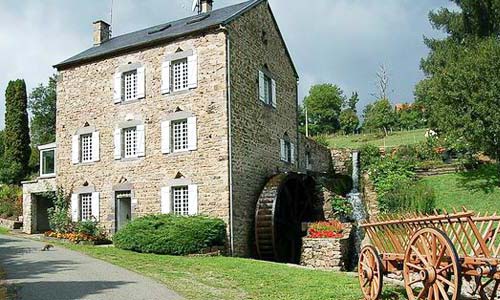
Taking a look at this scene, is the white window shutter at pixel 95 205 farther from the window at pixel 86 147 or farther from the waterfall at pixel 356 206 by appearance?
the waterfall at pixel 356 206

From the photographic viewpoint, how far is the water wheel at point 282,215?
1728 cm

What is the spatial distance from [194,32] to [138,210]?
262 inches

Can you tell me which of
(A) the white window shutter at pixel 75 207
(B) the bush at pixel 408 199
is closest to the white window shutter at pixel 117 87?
(A) the white window shutter at pixel 75 207

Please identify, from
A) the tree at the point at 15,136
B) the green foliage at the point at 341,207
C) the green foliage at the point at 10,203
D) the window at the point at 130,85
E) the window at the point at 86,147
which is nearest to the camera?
the window at the point at 130,85

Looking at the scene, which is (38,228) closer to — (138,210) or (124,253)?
(138,210)

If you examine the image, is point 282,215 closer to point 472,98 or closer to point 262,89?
point 262,89

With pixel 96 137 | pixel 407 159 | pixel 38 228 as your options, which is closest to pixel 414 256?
pixel 96 137

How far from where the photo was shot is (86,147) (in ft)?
68.4

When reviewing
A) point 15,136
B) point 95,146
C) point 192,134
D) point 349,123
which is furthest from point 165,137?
point 349,123

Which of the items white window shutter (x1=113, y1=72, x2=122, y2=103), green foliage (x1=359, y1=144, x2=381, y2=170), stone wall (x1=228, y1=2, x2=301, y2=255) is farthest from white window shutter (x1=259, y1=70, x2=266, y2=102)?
green foliage (x1=359, y1=144, x2=381, y2=170)

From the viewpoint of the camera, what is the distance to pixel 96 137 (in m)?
20.2

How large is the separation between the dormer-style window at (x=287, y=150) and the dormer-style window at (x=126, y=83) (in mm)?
6398

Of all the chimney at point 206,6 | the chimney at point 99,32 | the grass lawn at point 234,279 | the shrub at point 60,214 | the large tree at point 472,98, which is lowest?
the grass lawn at point 234,279

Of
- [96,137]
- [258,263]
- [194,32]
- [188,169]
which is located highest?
[194,32]
